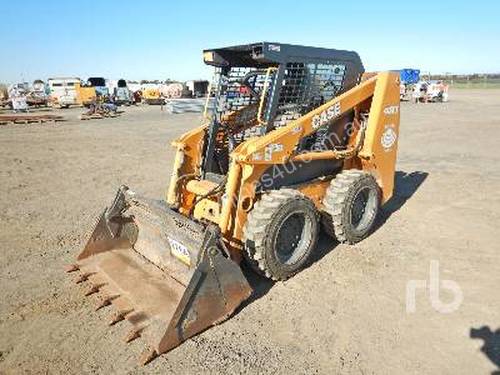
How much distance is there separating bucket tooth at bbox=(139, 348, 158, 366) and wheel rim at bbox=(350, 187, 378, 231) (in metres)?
3.23

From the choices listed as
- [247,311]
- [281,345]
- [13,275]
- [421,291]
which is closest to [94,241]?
[13,275]

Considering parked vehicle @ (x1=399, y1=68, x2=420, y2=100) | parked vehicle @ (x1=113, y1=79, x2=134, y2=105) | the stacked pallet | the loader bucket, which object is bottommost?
the loader bucket

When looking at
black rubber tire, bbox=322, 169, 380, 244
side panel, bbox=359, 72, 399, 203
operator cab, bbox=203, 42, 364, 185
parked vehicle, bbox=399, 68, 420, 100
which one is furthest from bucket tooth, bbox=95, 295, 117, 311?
parked vehicle, bbox=399, 68, 420, 100

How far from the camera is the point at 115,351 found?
3791 millimetres

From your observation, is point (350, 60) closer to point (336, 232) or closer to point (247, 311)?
point (336, 232)

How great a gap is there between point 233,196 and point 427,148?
34.7 feet

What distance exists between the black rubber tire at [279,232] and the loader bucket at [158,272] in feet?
1.57

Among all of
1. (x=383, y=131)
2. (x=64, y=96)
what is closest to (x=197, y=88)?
(x=64, y=96)

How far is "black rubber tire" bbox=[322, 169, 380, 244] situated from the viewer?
5391mm

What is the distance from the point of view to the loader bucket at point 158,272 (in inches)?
150
